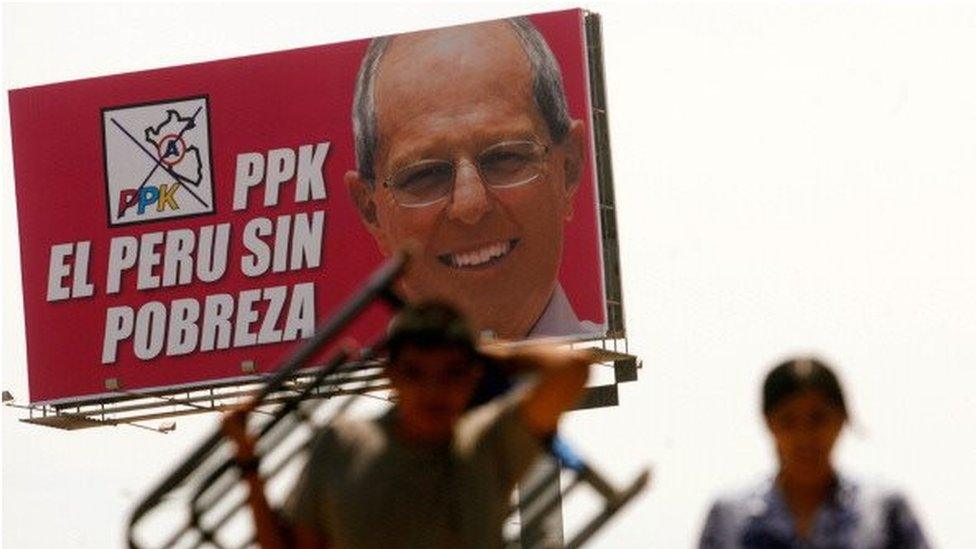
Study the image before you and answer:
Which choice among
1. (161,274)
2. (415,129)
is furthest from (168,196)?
(415,129)

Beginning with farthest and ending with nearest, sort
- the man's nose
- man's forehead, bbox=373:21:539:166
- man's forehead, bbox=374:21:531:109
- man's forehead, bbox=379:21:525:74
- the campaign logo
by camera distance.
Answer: the campaign logo < man's forehead, bbox=379:21:525:74 < man's forehead, bbox=374:21:531:109 < man's forehead, bbox=373:21:539:166 < the man's nose

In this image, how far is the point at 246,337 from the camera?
37.1 metres

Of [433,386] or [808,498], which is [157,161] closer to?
[433,386]

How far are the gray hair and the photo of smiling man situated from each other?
0.5 inches

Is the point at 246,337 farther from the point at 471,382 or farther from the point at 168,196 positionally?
→ the point at 471,382

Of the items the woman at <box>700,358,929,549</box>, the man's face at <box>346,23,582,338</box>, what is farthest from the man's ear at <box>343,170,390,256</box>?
the woman at <box>700,358,929,549</box>

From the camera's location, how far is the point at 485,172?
114 feet

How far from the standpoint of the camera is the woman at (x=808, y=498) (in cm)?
764

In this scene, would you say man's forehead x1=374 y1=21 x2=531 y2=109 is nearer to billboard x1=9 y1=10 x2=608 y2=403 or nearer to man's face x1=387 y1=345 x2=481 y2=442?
billboard x1=9 y1=10 x2=608 y2=403

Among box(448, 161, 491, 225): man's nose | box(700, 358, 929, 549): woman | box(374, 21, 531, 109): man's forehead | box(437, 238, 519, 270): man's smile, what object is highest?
box(374, 21, 531, 109): man's forehead

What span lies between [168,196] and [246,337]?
1.82 meters

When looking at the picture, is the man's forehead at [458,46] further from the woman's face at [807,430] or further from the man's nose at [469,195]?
the woman's face at [807,430]

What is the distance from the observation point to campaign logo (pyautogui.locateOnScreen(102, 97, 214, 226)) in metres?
37.6

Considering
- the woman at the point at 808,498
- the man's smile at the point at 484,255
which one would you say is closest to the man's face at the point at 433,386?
the woman at the point at 808,498
